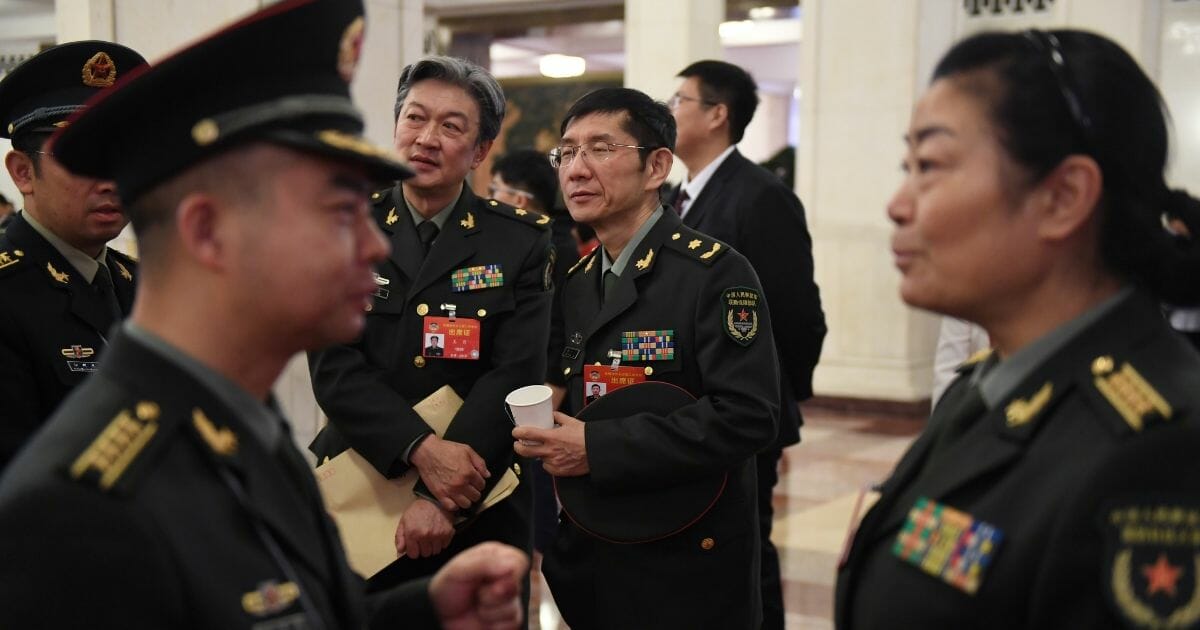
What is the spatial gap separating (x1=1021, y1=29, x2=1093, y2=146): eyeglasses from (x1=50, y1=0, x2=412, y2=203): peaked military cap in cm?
80

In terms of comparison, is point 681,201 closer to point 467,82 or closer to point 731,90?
point 731,90

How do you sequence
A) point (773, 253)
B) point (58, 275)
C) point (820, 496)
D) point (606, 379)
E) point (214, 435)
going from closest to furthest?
point (214, 435), point (58, 275), point (606, 379), point (773, 253), point (820, 496)

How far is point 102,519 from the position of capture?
106 cm

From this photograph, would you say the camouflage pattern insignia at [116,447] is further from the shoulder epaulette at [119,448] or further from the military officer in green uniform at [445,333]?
the military officer in green uniform at [445,333]

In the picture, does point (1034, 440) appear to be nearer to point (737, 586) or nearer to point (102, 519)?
point (102, 519)

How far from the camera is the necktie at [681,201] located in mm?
4113

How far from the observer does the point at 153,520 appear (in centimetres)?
110

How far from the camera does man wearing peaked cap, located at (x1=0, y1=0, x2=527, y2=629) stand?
1104 millimetres

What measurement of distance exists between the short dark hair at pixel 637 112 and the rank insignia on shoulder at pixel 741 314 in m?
0.41

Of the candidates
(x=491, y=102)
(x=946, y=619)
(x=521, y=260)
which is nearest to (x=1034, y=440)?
(x=946, y=619)

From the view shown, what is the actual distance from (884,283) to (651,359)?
606 cm

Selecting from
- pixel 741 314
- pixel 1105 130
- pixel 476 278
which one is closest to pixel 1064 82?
pixel 1105 130

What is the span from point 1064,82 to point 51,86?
2059 millimetres

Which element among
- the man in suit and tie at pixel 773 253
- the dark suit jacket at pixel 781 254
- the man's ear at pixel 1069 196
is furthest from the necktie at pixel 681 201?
the man's ear at pixel 1069 196
